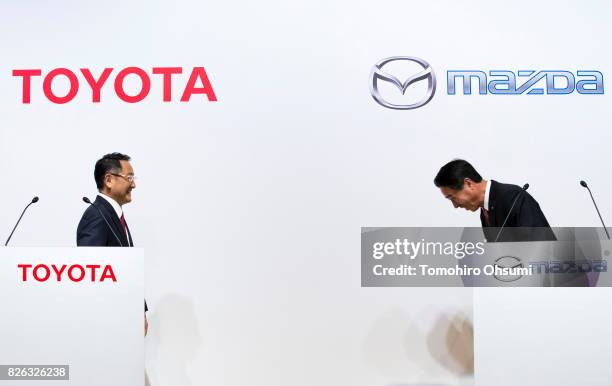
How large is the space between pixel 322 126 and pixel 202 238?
30.1 inches

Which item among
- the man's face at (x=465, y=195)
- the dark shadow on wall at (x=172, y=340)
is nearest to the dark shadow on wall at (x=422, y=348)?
the man's face at (x=465, y=195)

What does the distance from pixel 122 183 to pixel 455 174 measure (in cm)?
155

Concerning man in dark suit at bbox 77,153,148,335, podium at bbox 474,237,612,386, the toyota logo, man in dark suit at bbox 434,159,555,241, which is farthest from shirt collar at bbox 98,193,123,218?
podium at bbox 474,237,612,386

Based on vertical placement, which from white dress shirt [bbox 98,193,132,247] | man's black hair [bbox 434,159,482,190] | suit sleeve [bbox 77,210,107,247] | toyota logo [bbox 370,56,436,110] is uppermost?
toyota logo [bbox 370,56,436,110]

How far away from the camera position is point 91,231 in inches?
121

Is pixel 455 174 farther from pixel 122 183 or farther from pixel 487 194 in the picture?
pixel 122 183

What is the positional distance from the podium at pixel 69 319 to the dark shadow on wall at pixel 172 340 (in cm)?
37

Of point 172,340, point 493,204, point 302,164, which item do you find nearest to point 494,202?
point 493,204

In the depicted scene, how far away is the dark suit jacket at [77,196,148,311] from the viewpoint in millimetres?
3064

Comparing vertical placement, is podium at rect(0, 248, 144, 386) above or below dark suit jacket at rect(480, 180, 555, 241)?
below

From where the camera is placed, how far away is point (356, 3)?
310 cm

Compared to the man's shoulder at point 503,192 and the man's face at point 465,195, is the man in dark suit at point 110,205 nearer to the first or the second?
the man's face at point 465,195

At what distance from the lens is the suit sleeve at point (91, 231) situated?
→ 10.0ft

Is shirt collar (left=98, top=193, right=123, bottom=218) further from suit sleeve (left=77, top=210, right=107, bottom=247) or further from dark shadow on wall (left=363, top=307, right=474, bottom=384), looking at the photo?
dark shadow on wall (left=363, top=307, right=474, bottom=384)
